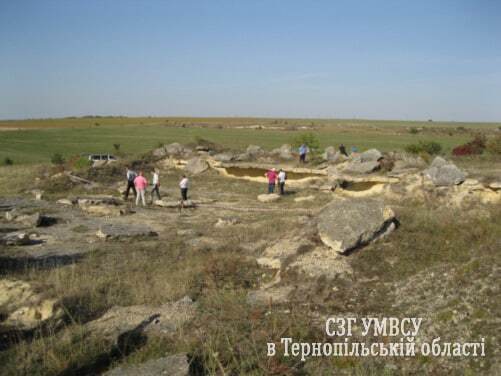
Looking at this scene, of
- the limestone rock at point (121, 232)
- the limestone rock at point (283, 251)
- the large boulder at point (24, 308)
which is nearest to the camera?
the large boulder at point (24, 308)

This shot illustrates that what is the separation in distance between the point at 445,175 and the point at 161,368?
47.4ft

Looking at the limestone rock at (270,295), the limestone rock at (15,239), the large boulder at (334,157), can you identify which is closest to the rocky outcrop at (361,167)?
the large boulder at (334,157)

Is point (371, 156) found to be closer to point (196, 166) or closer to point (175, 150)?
point (196, 166)

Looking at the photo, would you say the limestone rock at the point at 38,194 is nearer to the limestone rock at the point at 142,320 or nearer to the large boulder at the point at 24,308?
the large boulder at the point at 24,308

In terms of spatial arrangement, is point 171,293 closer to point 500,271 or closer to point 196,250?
point 196,250

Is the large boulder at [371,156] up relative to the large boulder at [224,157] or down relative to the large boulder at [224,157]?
up

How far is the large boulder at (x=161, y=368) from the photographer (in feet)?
14.6

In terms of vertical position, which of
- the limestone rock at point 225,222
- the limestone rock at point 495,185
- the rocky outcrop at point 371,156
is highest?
the rocky outcrop at point 371,156

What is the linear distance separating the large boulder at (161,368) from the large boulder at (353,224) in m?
4.89

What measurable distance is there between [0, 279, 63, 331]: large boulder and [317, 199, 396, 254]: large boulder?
17.8 ft

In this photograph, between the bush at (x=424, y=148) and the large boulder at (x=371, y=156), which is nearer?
the large boulder at (x=371, y=156)

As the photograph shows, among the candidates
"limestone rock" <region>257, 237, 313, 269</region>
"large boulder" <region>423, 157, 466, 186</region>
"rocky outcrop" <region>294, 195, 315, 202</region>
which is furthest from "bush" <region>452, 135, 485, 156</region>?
"limestone rock" <region>257, 237, 313, 269</region>

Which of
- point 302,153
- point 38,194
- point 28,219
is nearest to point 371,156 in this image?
point 302,153

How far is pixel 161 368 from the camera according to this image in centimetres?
452
